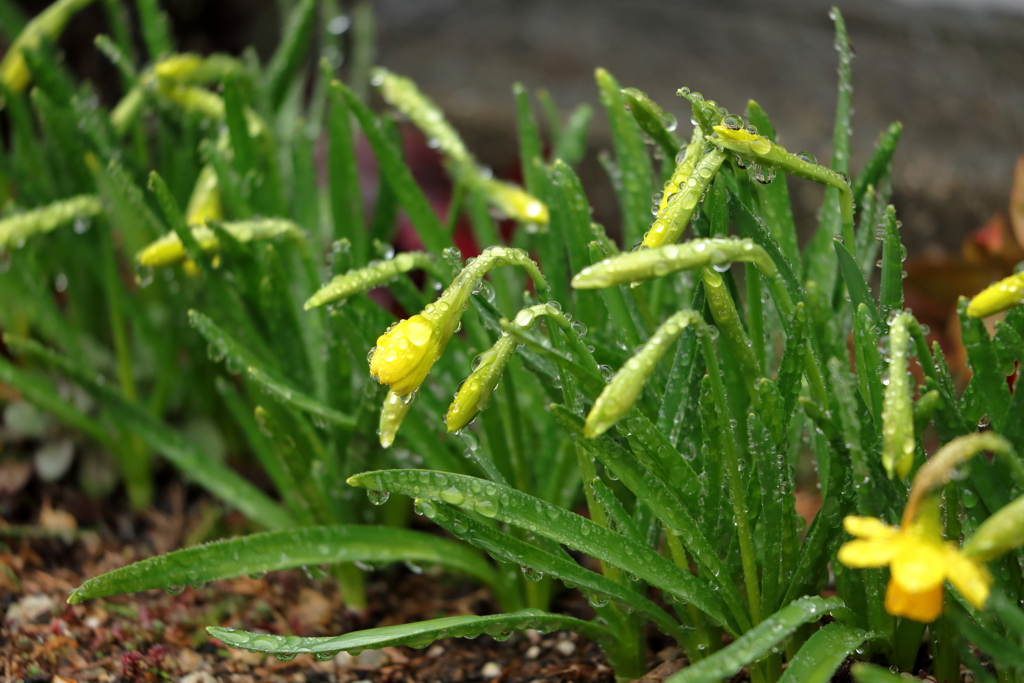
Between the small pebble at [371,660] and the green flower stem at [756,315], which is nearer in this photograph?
the green flower stem at [756,315]

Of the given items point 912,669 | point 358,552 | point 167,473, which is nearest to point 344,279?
point 358,552

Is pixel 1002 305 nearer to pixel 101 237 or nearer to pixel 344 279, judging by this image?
pixel 344 279

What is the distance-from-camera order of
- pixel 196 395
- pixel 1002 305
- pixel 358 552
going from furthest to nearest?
pixel 196 395
pixel 358 552
pixel 1002 305

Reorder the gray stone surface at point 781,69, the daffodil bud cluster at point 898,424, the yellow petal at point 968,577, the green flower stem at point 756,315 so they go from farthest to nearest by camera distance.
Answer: the gray stone surface at point 781,69, the green flower stem at point 756,315, the daffodil bud cluster at point 898,424, the yellow petal at point 968,577

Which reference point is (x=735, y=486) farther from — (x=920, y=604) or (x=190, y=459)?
(x=190, y=459)

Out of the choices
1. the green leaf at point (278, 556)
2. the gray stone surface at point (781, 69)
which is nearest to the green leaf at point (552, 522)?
the green leaf at point (278, 556)

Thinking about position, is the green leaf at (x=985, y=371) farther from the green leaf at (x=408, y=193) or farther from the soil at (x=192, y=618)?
the green leaf at (x=408, y=193)
